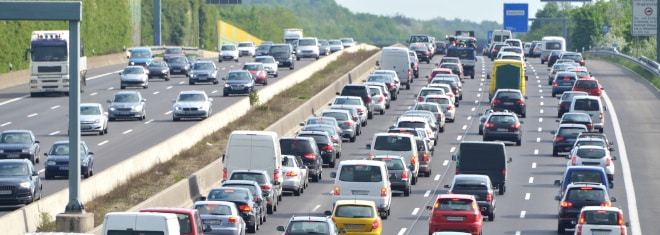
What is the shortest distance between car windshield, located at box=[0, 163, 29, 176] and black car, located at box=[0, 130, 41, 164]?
330 inches

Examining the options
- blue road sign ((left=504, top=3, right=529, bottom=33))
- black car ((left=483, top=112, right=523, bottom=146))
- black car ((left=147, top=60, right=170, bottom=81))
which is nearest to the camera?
black car ((left=483, top=112, right=523, bottom=146))

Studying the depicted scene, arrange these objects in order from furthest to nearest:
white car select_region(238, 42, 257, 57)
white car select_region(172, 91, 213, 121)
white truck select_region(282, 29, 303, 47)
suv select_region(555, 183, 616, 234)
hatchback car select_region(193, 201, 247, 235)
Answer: white truck select_region(282, 29, 303, 47) → white car select_region(238, 42, 257, 57) → white car select_region(172, 91, 213, 121) → suv select_region(555, 183, 616, 234) → hatchback car select_region(193, 201, 247, 235)

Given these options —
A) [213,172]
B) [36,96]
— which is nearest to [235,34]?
[36,96]

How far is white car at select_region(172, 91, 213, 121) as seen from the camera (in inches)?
2707

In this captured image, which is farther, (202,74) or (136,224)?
(202,74)

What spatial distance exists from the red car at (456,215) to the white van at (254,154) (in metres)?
8.74

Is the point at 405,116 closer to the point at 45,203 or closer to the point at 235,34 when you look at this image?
the point at 45,203

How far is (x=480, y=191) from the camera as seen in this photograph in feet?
147

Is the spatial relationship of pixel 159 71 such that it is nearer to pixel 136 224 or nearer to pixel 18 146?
pixel 18 146

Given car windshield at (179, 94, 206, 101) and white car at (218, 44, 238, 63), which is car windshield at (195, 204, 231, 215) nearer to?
car windshield at (179, 94, 206, 101)

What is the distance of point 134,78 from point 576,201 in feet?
149

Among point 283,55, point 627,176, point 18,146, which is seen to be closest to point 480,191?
point 627,176

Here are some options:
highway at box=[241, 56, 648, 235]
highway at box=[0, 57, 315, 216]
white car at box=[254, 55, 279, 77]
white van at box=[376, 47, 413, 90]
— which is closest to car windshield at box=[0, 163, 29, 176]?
highway at box=[0, 57, 315, 216]

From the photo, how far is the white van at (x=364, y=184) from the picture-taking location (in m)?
45.2
